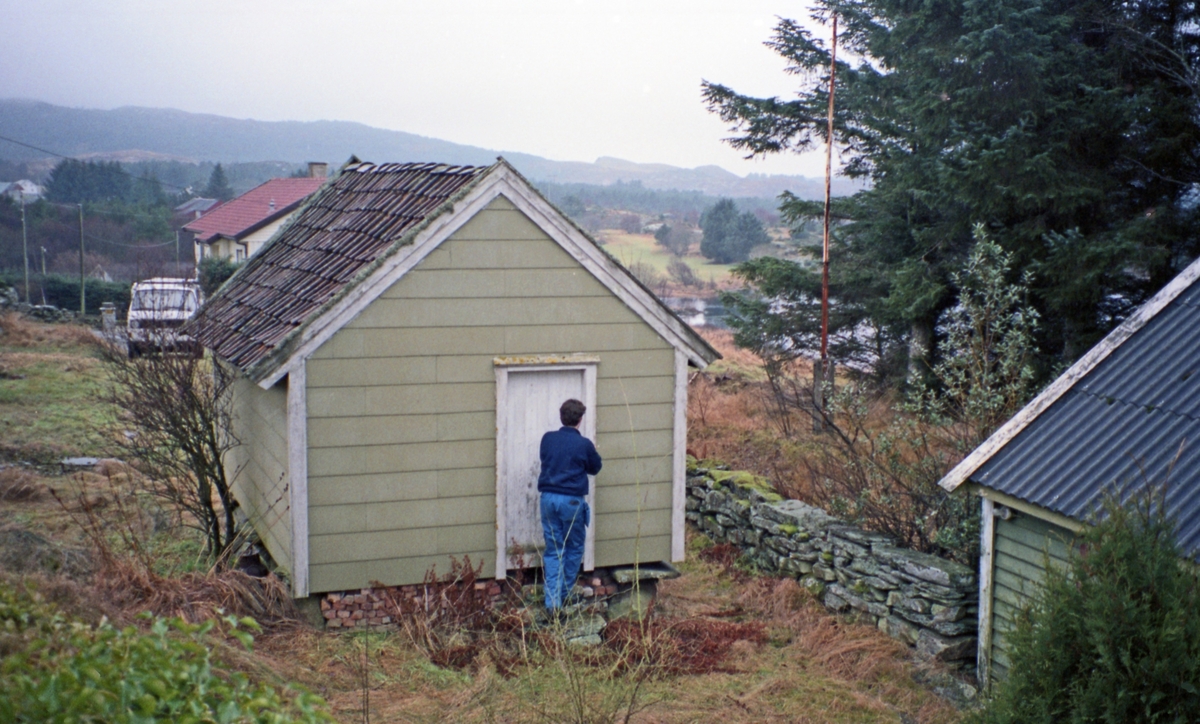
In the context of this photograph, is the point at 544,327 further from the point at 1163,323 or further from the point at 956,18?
the point at 956,18

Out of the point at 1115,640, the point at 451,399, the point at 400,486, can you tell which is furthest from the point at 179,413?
the point at 1115,640

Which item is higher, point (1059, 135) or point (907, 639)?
point (1059, 135)

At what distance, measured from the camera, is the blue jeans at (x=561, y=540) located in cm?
795

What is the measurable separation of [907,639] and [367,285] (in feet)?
19.4

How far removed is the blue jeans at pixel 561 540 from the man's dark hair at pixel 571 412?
0.62 meters

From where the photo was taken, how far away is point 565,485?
791cm

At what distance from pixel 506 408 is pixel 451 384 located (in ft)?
1.76

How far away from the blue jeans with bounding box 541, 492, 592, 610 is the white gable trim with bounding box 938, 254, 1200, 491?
10.1ft

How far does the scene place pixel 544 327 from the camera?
8.28 metres

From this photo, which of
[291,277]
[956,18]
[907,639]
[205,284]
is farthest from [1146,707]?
[956,18]

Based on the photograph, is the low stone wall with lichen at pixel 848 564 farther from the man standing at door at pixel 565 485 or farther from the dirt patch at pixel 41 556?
the dirt patch at pixel 41 556

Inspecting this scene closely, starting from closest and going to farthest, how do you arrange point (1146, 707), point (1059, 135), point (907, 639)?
point (1146, 707)
point (907, 639)
point (1059, 135)

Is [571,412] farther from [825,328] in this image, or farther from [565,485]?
[825,328]

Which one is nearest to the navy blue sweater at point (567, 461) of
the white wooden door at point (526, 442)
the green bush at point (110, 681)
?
the white wooden door at point (526, 442)
